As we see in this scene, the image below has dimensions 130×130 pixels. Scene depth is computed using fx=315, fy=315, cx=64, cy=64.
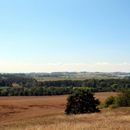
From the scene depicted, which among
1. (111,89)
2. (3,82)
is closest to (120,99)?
(111,89)

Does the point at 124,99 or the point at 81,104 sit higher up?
the point at 81,104

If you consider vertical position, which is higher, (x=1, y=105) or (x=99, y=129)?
(x=99, y=129)

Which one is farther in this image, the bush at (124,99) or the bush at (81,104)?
the bush at (124,99)

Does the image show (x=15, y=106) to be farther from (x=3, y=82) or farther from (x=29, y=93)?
(x=3, y=82)

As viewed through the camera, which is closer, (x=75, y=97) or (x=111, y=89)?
(x=75, y=97)

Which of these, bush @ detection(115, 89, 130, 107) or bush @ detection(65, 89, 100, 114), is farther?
bush @ detection(115, 89, 130, 107)

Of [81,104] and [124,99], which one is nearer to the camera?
[81,104]

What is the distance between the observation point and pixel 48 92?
425 ft

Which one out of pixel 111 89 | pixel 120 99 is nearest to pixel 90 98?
pixel 120 99

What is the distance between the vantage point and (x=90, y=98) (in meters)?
53.7

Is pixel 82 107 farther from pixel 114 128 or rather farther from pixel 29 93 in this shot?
pixel 29 93

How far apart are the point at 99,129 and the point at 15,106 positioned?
79016mm

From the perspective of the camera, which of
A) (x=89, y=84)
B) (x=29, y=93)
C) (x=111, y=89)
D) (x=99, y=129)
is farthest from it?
(x=89, y=84)

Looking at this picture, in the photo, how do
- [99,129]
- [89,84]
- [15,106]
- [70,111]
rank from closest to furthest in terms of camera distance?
[99,129] < [70,111] < [15,106] < [89,84]
